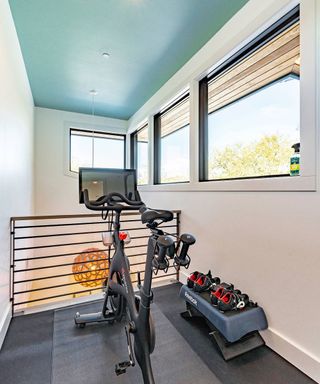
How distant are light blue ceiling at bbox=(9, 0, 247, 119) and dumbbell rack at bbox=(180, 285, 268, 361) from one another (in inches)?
96.2

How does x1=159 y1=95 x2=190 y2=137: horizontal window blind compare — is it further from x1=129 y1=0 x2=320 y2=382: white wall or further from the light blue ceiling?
x1=129 y1=0 x2=320 y2=382: white wall

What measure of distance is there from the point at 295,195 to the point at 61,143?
4227 millimetres

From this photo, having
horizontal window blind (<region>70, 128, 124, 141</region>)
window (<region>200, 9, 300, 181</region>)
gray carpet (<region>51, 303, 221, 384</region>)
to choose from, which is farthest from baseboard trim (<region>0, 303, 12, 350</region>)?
horizontal window blind (<region>70, 128, 124, 141</region>)

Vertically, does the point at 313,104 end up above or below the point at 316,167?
above

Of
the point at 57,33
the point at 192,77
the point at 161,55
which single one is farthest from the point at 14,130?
the point at 192,77

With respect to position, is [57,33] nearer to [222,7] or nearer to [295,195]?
[222,7]

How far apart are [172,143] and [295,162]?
6.71 feet

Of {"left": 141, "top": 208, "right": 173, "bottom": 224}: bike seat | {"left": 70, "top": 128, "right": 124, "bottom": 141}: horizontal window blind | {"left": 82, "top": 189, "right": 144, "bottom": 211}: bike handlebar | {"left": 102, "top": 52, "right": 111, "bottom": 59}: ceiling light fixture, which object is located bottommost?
{"left": 141, "top": 208, "right": 173, "bottom": 224}: bike seat

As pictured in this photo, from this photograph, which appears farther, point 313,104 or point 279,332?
point 279,332

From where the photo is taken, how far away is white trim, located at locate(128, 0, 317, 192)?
132cm

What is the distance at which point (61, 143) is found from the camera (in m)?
4.34

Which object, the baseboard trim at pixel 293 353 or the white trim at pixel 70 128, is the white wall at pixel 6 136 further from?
the white trim at pixel 70 128

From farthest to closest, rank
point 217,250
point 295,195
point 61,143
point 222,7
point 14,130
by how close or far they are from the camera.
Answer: point 61,143
point 14,130
point 217,250
point 222,7
point 295,195

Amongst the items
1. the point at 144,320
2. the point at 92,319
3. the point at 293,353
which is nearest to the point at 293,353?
the point at 293,353
